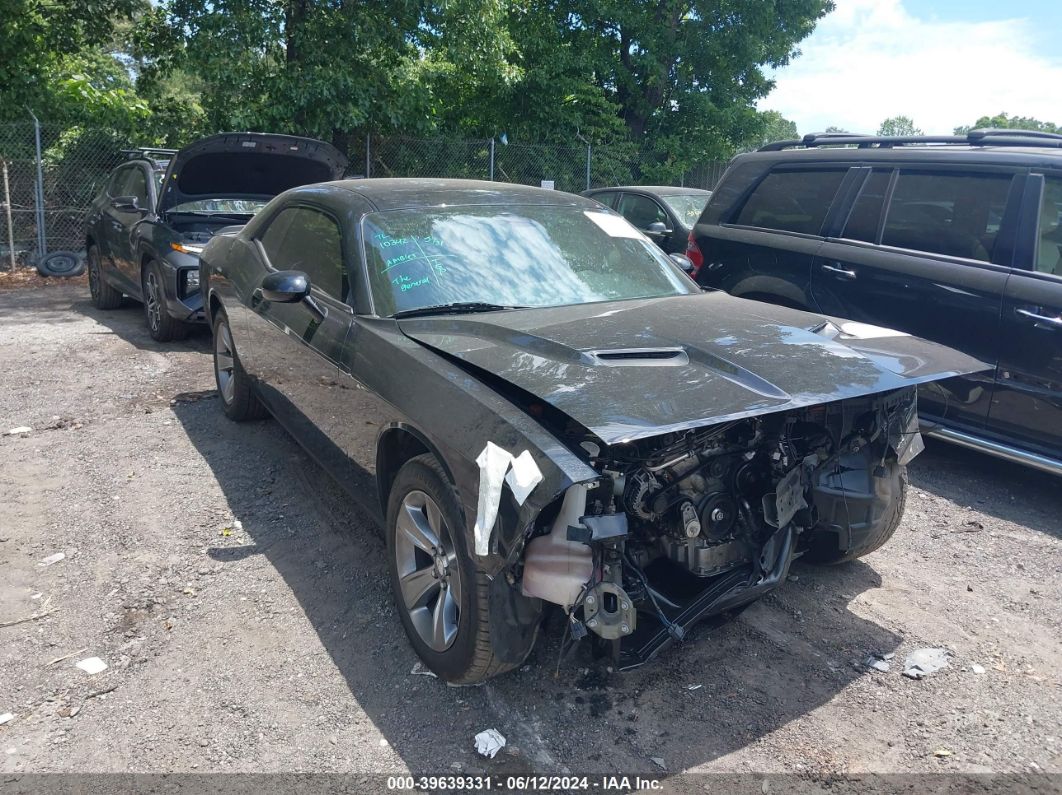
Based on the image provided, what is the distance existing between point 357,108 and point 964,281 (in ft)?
36.3

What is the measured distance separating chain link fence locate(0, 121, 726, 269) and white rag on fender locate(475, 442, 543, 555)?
36.3 ft

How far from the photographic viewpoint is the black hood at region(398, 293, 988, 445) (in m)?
2.75

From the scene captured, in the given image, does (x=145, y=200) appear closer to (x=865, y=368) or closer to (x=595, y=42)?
(x=865, y=368)

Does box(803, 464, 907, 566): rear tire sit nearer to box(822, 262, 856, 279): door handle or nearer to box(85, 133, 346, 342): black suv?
box(822, 262, 856, 279): door handle

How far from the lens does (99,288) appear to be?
10.2 m

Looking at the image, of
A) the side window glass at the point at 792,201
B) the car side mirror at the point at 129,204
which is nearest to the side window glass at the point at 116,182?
the car side mirror at the point at 129,204

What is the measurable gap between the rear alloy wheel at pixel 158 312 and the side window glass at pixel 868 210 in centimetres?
582

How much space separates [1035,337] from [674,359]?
2796mm

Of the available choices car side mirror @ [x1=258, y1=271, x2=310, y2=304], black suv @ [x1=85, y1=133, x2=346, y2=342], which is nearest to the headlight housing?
black suv @ [x1=85, y1=133, x2=346, y2=342]

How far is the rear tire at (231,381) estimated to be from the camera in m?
5.70

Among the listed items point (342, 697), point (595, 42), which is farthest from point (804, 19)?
point (342, 697)

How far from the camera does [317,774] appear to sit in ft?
9.02

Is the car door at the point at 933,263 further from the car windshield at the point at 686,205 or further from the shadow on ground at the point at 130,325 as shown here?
the shadow on ground at the point at 130,325

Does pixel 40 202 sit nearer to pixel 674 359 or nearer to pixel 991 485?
pixel 674 359
